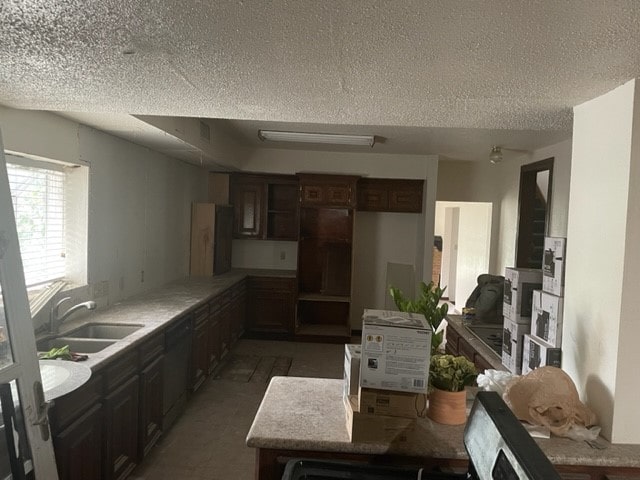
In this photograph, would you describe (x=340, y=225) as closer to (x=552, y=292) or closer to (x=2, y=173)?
(x=552, y=292)

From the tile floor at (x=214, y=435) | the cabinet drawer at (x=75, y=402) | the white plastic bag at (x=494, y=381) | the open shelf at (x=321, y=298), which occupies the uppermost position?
the white plastic bag at (x=494, y=381)

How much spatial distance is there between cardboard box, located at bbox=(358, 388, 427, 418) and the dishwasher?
187 cm

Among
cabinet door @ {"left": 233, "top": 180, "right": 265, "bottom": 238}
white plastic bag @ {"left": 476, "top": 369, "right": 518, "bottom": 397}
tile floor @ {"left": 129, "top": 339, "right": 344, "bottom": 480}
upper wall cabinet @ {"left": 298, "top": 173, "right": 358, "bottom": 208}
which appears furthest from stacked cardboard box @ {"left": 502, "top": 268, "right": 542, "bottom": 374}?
cabinet door @ {"left": 233, "top": 180, "right": 265, "bottom": 238}

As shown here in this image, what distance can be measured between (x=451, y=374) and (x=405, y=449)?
35cm

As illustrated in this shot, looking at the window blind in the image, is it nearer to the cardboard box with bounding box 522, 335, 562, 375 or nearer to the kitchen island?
the kitchen island

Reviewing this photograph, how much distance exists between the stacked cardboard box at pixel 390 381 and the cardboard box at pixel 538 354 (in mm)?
812

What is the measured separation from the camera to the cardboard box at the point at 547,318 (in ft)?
6.77

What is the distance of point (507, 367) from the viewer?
258cm

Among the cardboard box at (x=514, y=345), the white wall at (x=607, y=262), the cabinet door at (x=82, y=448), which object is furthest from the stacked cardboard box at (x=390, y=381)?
the cabinet door at (x=82, y=448)

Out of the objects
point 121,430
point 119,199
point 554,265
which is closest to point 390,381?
point 554,265

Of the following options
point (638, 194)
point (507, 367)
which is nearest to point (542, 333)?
point (507, 367)

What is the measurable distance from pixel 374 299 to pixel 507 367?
3489 millimetres

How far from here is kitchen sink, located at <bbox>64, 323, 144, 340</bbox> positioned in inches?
112

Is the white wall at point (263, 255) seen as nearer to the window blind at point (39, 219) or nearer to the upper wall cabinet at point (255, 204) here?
the upper wall cabinet at point (255, 204)
